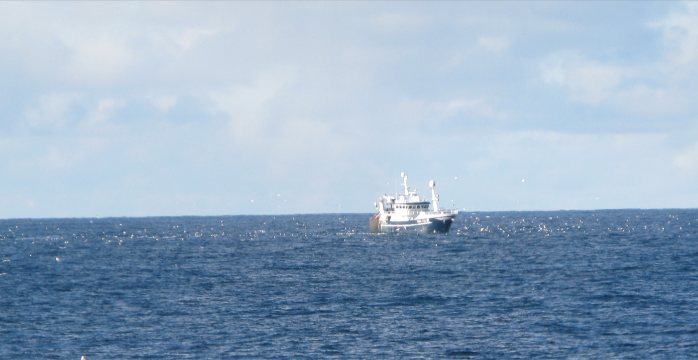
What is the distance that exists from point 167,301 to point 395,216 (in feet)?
301

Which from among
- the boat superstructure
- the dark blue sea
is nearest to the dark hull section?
the boat superstructure

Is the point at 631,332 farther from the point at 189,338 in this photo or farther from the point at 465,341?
the point at 189,338

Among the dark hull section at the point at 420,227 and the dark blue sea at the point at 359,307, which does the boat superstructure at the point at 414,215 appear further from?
the dark blue sea at the point at 359,307

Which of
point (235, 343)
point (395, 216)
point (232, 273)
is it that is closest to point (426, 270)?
point (232, 273)

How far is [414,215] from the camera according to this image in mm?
151375

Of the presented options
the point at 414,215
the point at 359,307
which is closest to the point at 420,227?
the point at 414,215

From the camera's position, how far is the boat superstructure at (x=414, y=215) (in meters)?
149

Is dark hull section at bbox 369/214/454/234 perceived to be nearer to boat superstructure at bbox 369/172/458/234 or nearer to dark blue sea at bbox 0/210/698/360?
boat superstructure at bbox 369/172/458/234

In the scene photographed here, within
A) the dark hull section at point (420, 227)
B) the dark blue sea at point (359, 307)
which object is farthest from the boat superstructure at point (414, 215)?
the dark blue sea at point (359, 307)

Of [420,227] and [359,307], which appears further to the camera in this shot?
[420,227]

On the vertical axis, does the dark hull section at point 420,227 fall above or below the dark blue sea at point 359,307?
above

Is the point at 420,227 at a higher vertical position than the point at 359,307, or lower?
higher

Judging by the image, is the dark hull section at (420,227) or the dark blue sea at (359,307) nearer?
the dark blue sea at (359,307)

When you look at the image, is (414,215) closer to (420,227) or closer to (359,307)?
(420,227)
